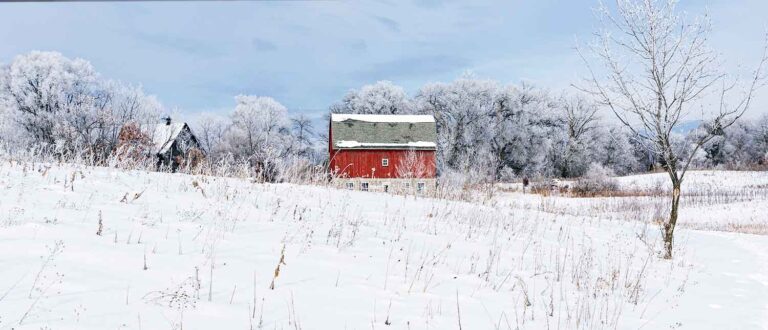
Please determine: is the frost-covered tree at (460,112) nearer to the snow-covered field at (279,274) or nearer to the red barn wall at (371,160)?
the red barn wall at (371,160)

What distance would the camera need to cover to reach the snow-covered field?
11.0ft

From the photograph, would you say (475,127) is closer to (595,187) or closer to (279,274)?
(595,187)

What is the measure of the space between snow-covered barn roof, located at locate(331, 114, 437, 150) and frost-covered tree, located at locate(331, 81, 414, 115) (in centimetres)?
1446

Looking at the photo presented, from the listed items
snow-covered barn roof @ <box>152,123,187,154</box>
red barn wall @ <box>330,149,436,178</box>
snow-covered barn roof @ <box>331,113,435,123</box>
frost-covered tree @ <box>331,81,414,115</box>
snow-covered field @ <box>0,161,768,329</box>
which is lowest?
snow-covered field @ <box>0,161,768,329</box>

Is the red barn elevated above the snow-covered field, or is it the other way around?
the red barn

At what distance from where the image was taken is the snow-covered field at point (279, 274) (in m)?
3.37

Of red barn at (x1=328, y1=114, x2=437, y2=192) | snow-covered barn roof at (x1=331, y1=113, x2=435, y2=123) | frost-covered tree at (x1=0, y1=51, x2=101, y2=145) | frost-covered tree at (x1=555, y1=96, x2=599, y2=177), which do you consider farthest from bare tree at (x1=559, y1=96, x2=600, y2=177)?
frost-covered tree at (x1=0, y1=51, x2=101, y2=145)

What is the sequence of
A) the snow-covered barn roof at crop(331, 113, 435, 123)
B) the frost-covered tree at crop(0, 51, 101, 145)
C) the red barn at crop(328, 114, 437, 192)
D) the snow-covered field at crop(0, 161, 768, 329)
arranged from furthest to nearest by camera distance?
the snow-covered barn roof at crop(331, 113, 435, 123), the red barn at crop(328, 114, 437, 192), the frost-covered tree at crop(0, 51, 101, 145), the snow-covered field at crop(0, 161, 768, 329)

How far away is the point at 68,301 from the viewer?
Answer: 10.5 ft

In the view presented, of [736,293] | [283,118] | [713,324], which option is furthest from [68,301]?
[283,118]

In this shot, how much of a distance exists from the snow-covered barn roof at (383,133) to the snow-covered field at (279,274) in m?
34.1

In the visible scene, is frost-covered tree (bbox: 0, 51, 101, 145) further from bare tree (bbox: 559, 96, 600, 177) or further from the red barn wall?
bare tree (bbox: 559, 96, 600, 177)

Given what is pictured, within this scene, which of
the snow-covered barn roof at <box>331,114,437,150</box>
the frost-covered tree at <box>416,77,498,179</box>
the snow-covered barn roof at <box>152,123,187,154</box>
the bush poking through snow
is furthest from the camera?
the frost-covered tree at <box>416,77,498,179</box>

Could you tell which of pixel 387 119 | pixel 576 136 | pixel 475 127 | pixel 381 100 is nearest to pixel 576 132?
pixel 576 136
